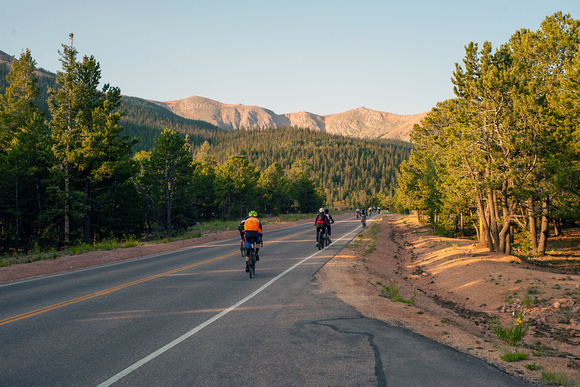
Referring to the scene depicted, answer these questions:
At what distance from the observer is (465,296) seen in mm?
13391

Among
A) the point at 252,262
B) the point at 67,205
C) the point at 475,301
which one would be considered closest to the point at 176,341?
the point at 252,262

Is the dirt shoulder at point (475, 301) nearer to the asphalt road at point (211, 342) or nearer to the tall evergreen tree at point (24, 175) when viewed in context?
the asphalt road at point (211, 342)

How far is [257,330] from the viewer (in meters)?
6.04

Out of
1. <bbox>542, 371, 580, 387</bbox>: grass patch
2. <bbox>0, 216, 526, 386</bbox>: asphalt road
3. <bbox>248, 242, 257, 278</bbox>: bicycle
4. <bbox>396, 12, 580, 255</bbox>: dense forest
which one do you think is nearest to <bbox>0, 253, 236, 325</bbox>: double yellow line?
<bbox>0, 216, 526, 386</bbox>: asphalt road

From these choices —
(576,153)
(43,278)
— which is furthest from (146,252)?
(576,153)

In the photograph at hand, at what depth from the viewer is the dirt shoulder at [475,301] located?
5.66 m

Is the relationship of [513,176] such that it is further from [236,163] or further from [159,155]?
[236,163]

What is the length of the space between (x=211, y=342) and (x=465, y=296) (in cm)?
1143

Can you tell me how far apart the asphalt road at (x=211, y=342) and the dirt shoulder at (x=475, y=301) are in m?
0.67

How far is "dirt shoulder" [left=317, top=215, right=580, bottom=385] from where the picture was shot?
5664 mm

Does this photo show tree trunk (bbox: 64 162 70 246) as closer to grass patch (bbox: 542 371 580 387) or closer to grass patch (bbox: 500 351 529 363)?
grass patch (bbox: 500 351 529 363)

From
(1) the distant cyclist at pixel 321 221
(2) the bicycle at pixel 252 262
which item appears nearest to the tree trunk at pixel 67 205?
(1) the distant cyclist at pixel 321 221

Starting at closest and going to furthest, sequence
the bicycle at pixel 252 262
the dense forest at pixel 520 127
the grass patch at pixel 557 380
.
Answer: the grass patch at pixel 557 380 < the bicycle at pixel 252 262 < the dense forest at pixel 520 127

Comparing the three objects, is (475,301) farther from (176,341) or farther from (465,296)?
(176,341)
